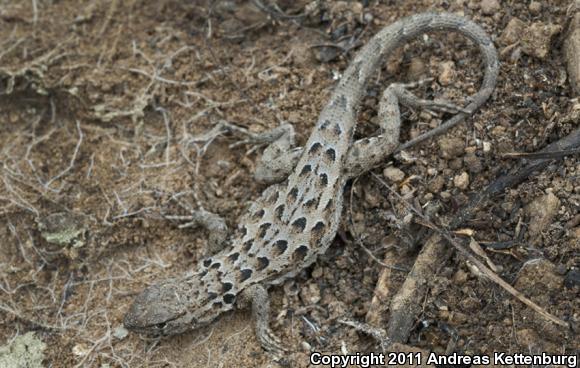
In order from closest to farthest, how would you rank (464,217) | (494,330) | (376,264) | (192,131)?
1. (494,330)
2. (464,217)
3. (376,264)
4. (192,131)

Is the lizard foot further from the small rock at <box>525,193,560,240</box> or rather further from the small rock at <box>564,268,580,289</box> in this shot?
the small rock at <box>564,268,580,289</box>

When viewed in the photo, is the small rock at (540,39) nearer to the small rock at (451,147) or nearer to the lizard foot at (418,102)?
the lizard foot at (418,102)

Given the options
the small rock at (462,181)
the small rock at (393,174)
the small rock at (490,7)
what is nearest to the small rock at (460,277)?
the small rock at (462,181)

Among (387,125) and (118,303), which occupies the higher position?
(387,125)

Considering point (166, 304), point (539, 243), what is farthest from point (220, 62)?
point (539, 243)

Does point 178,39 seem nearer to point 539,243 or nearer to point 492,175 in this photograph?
point 492,175

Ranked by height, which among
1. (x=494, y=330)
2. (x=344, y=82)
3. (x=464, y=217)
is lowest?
(x=494, y=330)
